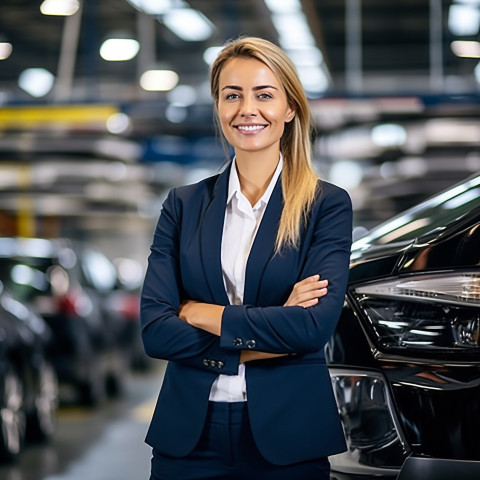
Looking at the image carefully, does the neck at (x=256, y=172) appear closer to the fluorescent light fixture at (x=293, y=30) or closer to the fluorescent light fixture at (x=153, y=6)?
the fluorescent light fixture at (x=293, y=30)

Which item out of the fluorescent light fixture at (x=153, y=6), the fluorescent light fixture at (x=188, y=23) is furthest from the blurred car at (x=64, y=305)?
the fluorescent light fixture at (x=188, y=23)

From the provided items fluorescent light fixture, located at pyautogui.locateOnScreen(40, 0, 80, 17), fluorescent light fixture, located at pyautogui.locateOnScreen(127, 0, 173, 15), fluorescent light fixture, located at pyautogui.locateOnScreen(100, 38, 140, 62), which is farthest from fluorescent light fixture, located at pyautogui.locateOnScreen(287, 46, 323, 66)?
fluorescent light fixture, located at pyautogui.locateOnScreen(40, 0, 80, 17)

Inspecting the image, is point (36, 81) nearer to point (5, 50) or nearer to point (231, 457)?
point (5, 50)

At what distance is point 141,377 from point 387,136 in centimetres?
906

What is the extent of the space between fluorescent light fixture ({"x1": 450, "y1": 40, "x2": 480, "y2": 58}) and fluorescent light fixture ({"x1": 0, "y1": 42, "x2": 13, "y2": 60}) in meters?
9.49

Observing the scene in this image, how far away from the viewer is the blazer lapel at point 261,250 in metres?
2.58

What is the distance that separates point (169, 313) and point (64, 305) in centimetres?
788

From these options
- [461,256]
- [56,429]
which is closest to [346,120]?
[56,429]

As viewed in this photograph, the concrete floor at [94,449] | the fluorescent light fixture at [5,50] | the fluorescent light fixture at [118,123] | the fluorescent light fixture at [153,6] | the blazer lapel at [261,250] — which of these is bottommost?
the concrete floor at [94,449]

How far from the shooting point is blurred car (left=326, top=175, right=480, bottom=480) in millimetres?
2586

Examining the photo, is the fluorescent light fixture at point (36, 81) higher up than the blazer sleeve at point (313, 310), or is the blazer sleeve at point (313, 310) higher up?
the fluorescent light fixture at point (36, 81)

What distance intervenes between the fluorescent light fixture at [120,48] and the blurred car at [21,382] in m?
14.8

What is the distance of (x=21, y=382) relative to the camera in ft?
25.3

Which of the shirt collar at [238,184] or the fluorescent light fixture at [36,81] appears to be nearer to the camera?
the shirt collar at [238,184]
